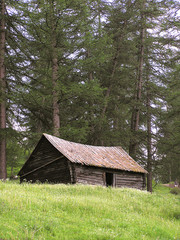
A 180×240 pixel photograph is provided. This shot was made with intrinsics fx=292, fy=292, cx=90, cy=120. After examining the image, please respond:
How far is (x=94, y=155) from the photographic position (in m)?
21.8

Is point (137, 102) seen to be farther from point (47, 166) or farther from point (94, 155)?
point (47, 166)

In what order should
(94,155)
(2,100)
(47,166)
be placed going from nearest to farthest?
(2,100)
(47,166)
(94,155)

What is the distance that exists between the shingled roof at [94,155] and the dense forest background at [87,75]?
0.97 m

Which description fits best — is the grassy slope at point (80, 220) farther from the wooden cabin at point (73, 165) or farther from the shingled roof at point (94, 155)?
the shingled roof at point (94, 155)

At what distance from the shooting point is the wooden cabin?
1953cm

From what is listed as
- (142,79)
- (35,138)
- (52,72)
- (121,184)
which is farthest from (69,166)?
(142,79)

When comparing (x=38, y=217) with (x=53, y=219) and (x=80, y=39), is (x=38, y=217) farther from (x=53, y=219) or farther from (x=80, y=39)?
(x=80, y=39)

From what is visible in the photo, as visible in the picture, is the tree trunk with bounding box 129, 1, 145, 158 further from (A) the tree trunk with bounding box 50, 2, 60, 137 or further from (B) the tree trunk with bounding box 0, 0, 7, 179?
(B) the tree trunk with bounding box 0, 0, 7, 179

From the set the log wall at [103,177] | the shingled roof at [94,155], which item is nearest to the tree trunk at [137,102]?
the shingled roof at [94,155]

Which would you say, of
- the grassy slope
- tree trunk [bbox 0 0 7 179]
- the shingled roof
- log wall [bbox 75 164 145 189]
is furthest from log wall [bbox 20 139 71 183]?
the grassy slope

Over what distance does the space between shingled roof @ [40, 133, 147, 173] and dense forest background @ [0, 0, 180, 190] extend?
0.97m

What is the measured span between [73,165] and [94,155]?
3.00m

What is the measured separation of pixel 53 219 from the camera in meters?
8.62

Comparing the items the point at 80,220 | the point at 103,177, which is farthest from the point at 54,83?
the point at 80,220
